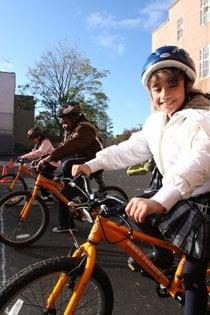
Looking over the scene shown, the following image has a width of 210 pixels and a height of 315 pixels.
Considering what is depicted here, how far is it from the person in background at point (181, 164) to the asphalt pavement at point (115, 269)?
1.15m

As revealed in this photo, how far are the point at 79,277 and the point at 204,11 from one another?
3008cm

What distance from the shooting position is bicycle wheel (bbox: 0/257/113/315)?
259cm

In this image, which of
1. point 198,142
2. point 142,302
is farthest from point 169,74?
point 142,302

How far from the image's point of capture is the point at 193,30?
3180 cm

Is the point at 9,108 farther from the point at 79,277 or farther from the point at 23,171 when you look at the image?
the point at 79,277

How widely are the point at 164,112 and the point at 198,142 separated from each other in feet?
1.58

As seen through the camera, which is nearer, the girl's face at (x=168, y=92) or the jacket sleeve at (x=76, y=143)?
the girl's face at (x=168, y=92)

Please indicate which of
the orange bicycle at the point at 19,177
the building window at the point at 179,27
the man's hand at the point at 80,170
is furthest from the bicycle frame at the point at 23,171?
Result: the building window at the point at 179,27

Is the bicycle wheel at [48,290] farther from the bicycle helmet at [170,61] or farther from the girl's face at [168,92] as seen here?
the bicycle helmet at [170,61]

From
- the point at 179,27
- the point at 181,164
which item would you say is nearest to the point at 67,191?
the point at 181,164

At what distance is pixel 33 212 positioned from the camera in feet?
20.3

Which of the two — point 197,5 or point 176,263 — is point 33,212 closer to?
point 176,263

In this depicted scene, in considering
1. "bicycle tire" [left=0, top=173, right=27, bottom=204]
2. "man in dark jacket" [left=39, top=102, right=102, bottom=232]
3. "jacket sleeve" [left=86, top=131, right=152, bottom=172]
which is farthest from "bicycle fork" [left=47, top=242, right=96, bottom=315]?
"bicycle tire" [left=0, top=173, right=27, bottom=204]

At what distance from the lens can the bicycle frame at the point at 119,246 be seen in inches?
105
